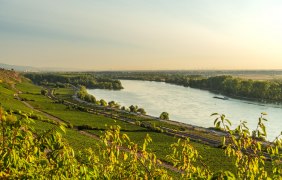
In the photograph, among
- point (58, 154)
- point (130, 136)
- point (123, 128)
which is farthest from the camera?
point (123, 128)

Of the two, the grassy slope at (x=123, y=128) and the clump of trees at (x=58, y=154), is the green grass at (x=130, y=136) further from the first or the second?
the clump of trees at (x=58, y=154)

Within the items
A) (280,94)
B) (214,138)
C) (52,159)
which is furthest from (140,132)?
(280,94)

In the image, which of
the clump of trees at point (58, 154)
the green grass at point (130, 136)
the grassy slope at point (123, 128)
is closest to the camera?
the clump of trees at point (58, 154)

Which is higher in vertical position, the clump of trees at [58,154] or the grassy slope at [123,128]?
the clump of trees at [58,154]

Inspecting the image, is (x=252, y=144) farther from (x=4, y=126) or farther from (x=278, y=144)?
(x=4, y=126)

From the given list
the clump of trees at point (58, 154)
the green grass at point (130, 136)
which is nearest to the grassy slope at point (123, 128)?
the green grass at point (130, 136)

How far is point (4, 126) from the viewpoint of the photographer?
28.9 ft

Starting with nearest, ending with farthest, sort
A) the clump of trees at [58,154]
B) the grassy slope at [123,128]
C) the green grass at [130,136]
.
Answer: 1. the clump of trees at [58,154]
2. the green grass at [130,136]
3. the grassy slope at [123,128]

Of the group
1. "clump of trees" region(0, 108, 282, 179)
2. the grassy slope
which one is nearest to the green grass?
the grassy slope

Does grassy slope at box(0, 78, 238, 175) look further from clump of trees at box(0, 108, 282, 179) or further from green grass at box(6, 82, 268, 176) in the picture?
clump of trees at box(0, 108, 282, 179)

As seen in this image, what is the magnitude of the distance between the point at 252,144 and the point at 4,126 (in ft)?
24.6

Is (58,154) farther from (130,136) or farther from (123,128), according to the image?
(123,128)

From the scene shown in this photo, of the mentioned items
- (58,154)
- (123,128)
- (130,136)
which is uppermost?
(58,154)

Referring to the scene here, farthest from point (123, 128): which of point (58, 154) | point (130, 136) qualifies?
point (58, 154)
